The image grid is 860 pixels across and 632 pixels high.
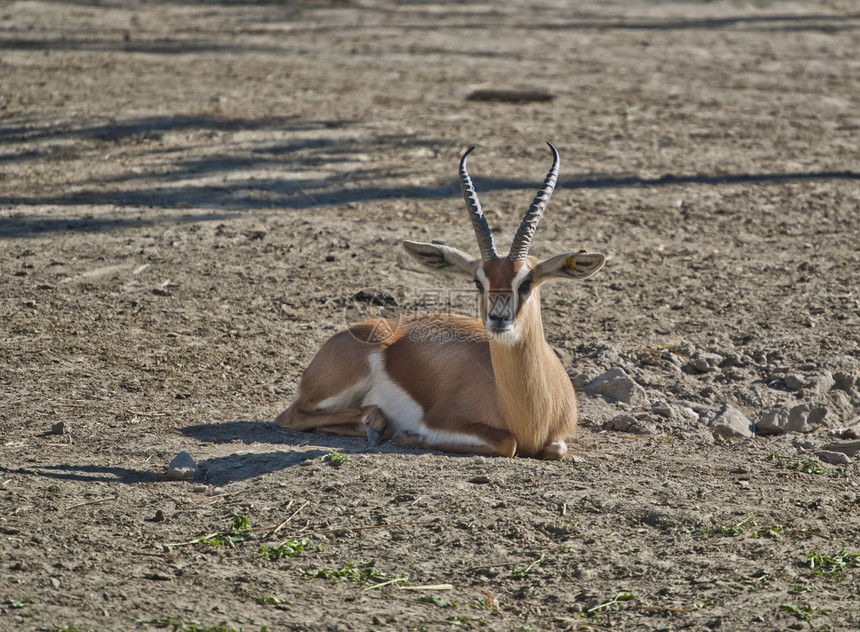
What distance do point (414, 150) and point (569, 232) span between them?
2868 millimetres

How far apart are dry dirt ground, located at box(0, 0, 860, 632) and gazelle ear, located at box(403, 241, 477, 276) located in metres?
1.23

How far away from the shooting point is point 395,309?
341 inches

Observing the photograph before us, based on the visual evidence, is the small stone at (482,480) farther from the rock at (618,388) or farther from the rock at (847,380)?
the rock at (847,380)

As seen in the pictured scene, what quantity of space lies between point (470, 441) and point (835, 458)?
226 centimetres

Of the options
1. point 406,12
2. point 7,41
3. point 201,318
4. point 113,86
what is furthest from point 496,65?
point 201,318

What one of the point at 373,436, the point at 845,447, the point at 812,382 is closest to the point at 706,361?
the point at 812,382

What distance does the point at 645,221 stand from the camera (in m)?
10.6

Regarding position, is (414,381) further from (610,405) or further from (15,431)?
(15,431)

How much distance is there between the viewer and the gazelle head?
19.2 ft

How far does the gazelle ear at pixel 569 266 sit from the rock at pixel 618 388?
1.30 m

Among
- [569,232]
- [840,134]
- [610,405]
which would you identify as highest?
[840,134]

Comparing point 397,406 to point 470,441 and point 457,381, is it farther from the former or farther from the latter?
point 470,441

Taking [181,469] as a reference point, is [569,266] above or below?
above

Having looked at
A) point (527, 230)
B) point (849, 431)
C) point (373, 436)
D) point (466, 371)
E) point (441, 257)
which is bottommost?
point (373, 436)
